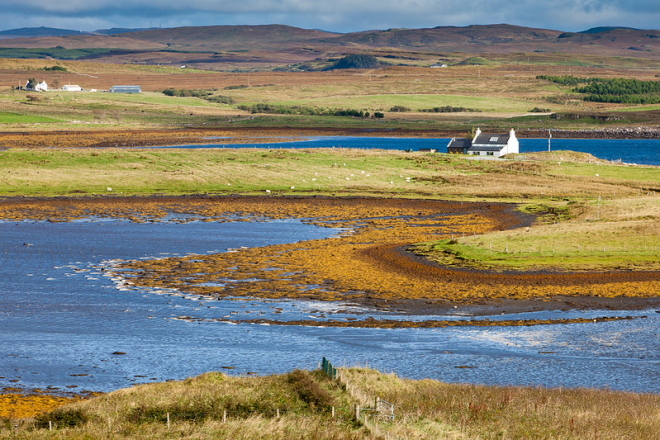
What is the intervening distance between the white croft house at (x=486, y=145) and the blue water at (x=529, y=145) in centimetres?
1711

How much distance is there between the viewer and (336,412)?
2316cm

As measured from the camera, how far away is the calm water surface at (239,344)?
3056cm

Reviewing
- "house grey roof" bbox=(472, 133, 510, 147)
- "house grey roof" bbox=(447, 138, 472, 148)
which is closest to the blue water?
"house grey roof" bbox=(447, 138, 472, 148)

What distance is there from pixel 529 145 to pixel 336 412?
147706 mm

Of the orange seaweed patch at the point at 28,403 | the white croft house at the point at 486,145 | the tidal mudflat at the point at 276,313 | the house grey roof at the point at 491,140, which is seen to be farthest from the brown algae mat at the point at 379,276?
the house grey roof at the point at 491,140

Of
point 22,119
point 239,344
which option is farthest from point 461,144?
point 22,119

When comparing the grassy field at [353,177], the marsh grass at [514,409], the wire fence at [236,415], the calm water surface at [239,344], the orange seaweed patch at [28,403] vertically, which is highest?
the grassy field at [353,177]

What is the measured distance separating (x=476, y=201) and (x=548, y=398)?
59.2m

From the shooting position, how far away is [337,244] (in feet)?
187

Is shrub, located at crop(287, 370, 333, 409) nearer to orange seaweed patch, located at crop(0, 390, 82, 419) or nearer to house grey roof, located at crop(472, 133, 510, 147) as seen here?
orange seaweed patch, located at crop(0, 390, 82, 419)

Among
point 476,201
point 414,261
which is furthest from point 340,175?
point 414,261

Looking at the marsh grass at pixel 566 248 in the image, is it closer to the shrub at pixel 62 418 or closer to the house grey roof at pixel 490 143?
the shrub at pixel 62 418

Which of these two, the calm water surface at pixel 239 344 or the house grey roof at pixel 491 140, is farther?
the house grey roof at pixel 491 140

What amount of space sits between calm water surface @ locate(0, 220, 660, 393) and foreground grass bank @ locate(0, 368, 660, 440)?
3996 millimetres
